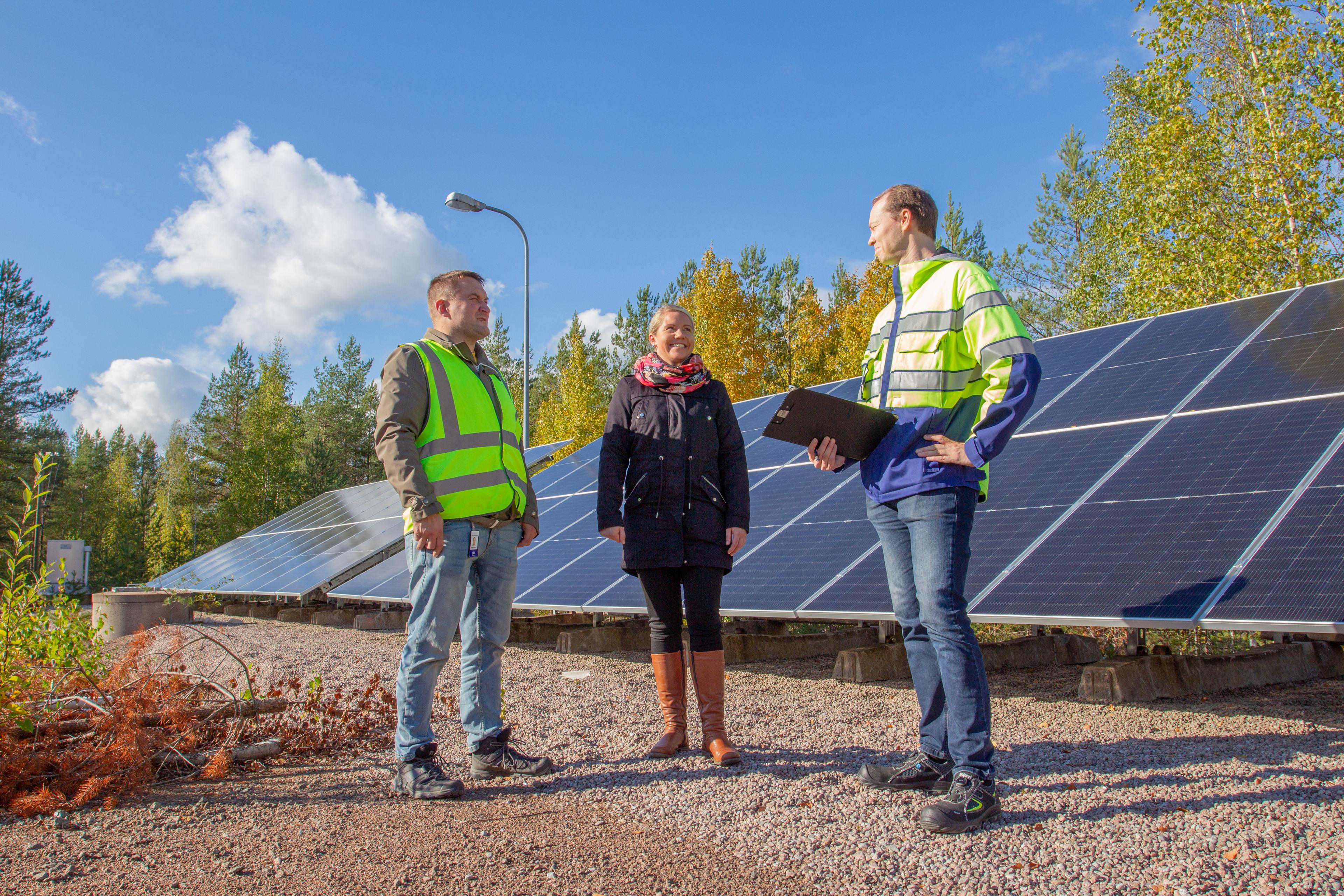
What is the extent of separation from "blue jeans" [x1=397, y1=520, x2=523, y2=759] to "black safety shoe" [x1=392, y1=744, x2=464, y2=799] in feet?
0.10

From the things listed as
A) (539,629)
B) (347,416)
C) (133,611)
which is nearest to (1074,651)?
(539,629)

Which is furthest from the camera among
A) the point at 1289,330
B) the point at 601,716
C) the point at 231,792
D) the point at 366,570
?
the point at 366,570

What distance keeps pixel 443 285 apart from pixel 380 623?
355 inches

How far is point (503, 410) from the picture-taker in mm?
3809

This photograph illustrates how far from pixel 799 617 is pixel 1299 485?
2.67m

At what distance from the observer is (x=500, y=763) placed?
140 inches

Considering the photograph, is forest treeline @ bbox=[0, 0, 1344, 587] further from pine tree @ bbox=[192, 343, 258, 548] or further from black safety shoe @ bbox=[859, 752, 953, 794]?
black safety shoe @ bbox=[859, 752, 953, 794]

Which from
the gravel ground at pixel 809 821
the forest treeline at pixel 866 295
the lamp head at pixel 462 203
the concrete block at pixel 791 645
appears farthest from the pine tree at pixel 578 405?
the gravel ground at pixel 809 821

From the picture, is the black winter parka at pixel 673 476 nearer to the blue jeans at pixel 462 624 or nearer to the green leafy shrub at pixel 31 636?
the blue jeans at pixel 462 624

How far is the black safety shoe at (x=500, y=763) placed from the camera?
353cm

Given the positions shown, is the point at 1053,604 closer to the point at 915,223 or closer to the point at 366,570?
the point at 915,223

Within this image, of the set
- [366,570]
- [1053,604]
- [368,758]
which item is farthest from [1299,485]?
[366,570]

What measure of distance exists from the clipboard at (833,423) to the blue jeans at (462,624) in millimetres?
1318

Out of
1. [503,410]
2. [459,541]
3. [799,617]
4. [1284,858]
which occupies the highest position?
[503,410]
